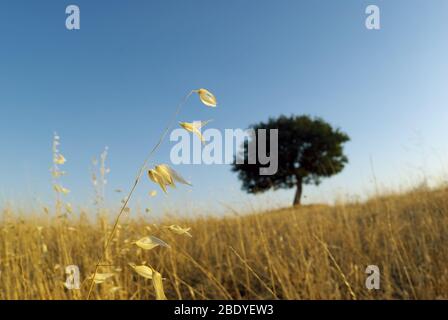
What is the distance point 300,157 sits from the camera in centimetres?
1662

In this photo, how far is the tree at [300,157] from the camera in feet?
54.0

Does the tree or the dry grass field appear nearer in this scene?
the dry grass field

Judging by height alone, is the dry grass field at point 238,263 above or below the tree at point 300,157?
below

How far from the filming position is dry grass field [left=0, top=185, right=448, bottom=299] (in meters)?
2.30

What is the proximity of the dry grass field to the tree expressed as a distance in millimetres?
12445

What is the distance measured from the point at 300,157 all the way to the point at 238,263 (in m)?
13.9

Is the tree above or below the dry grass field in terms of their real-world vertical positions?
above

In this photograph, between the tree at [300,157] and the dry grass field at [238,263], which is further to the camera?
the tree at [300,157]

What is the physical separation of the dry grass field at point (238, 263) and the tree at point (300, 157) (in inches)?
490

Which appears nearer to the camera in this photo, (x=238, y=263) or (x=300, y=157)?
(x=238, y=263)

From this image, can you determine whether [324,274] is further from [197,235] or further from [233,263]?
[197,235]

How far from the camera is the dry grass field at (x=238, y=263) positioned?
230 cm

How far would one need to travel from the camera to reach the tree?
1647 cm

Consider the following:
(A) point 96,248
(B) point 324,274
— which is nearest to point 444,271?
(B) point 324,274
